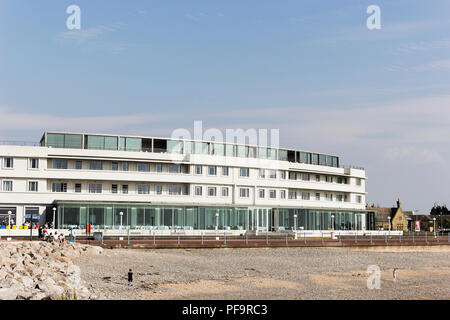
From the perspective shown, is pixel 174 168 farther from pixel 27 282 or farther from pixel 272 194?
pixel 27 282

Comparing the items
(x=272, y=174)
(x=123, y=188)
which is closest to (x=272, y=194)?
(x=272, y=174)

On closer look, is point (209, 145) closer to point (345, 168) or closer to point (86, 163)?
point (86, 163)

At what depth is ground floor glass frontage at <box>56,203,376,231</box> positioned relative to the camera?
6425cm

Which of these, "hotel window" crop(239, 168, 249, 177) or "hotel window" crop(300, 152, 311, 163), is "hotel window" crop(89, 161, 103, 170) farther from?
"hotel window" crop(300, 152, 311, 163)

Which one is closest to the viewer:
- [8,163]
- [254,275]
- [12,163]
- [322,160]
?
[254,275]

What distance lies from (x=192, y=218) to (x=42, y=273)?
140 feet

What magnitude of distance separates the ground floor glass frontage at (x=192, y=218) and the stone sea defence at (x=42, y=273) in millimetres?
22475

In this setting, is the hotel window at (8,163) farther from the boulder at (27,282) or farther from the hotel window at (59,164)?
the boulder at (27,282)

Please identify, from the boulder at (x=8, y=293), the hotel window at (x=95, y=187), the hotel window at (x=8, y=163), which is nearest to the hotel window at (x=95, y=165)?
the hotel window at (x=95, y=187)

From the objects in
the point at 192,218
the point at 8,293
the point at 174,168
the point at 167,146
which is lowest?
the point at 8,293

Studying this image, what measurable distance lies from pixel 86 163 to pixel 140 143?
7512 mm

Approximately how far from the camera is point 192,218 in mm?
69375
